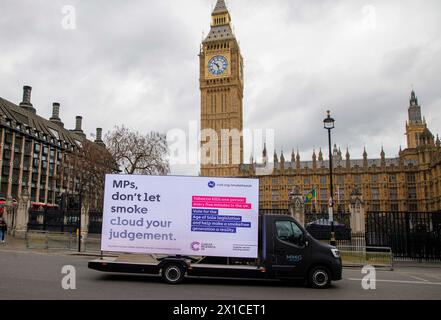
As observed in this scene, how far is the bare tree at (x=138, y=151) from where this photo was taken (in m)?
37.6

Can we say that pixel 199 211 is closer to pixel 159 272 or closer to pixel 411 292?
pixel 159 272

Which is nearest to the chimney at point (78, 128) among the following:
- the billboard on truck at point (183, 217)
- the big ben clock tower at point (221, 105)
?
the big ben clock tower at point (221, 105)

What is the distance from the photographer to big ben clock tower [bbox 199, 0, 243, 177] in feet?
319

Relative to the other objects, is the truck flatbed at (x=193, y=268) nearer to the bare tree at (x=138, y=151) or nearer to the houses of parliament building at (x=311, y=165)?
the bare tree at (x=138, y=151)

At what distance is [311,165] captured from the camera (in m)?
93.2

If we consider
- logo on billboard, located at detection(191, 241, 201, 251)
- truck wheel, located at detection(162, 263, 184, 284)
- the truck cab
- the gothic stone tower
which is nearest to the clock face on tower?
the gothic stone tower

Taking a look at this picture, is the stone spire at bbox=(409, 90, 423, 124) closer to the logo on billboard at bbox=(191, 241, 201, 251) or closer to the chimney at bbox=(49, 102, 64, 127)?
the chimney at bbox=(49, 102, 64, 127)

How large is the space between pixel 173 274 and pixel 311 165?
87.0 m

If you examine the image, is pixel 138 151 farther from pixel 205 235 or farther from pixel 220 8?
pixel 220 8

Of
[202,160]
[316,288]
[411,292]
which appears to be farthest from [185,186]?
[202,160]

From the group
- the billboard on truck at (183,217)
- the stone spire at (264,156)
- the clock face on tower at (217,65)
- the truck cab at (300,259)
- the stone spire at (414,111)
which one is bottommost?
the truck cab at (300,259)

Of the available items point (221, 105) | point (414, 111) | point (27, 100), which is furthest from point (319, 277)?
point (414, 111)

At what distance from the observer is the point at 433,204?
74438 mm
